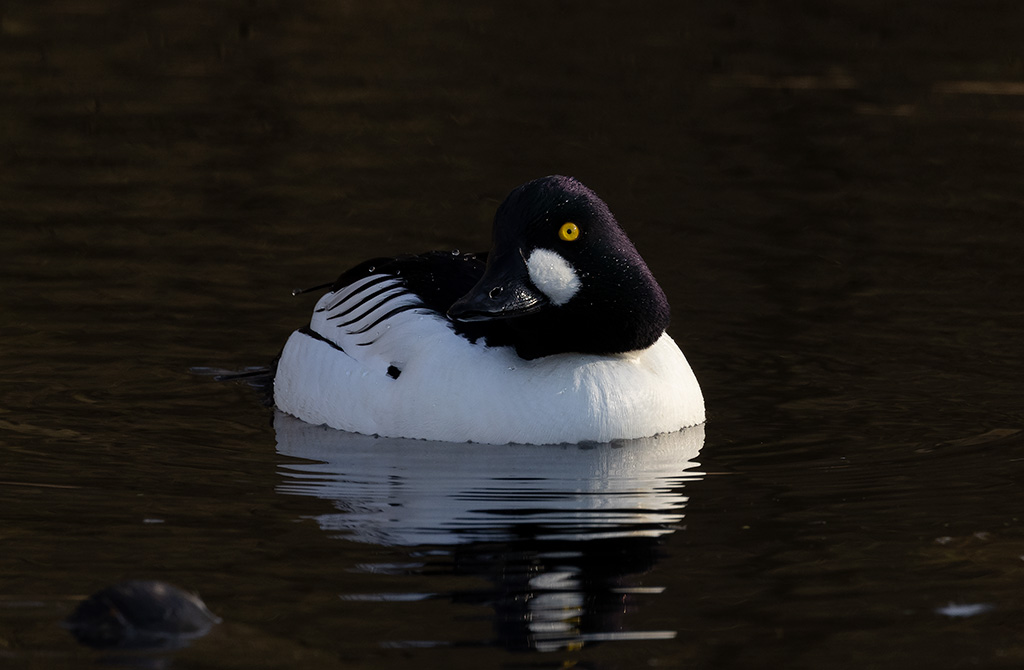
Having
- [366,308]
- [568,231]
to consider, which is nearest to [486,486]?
[568,231]

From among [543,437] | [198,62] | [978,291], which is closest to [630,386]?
[543,437]

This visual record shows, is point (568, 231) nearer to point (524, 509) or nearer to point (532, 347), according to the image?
point (532, 347)

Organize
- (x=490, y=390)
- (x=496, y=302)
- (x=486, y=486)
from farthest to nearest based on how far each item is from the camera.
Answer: (x=490, y=390), (x=496, y=302), (x=486, y=486)

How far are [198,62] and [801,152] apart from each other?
23.0 ft

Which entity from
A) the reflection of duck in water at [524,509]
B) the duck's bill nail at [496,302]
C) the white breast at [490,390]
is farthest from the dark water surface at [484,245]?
the duck's bill nail at [496,302]

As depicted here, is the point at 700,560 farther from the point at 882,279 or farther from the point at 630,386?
the point at 882,279

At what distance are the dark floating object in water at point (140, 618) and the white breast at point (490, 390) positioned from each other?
100 inches

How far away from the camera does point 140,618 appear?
5797 millimetres

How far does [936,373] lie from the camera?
989cm

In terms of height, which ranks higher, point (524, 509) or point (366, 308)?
point (366, 308)

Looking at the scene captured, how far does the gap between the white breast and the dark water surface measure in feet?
0.43

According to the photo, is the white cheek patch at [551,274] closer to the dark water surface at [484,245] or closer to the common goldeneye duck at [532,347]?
the common goldeneye duck at [532,347]

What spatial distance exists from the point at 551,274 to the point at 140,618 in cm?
293

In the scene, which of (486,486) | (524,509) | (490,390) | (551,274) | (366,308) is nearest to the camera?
(524,509)
